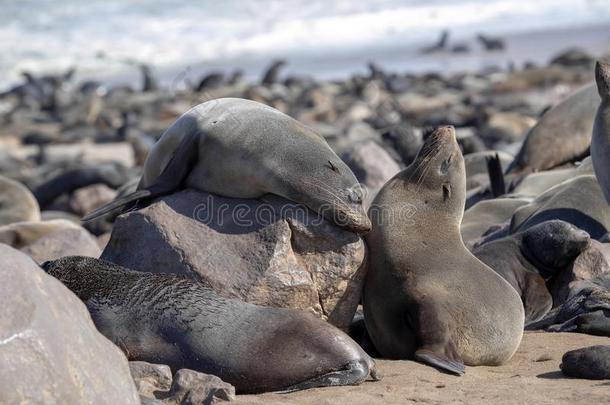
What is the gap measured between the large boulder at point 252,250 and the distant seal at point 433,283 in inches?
7.6

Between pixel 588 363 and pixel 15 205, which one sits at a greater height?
pixel 588 363

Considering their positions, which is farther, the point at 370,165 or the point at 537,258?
the point at 370,165

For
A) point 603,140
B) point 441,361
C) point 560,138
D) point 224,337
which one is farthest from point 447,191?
point 560,138

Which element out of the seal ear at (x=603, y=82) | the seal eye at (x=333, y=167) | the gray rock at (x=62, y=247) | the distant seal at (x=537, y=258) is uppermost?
the seal ear at (x=603, y=82)

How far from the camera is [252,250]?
527cm

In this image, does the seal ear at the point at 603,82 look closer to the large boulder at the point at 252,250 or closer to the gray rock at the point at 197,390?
the large boulder at the point at 252,250

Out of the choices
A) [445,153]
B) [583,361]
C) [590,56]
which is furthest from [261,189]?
[590,56]

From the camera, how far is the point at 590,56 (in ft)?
89.5

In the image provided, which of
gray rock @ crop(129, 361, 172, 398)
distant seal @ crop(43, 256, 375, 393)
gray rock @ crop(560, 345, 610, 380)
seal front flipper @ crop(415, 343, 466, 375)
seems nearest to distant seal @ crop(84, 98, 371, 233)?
seal front flipper @ crop(415, 343, 466, 375)

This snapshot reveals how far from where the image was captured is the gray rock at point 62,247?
7.69m

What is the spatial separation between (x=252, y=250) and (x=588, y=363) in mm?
1651

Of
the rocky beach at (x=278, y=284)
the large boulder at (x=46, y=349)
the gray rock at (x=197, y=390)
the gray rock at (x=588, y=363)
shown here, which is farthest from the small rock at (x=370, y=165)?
the large boulder at (x=46, y=349)

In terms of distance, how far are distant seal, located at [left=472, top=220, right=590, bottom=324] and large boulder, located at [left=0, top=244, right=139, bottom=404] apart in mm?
3427

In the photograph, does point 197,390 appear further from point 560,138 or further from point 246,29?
point 246,29
